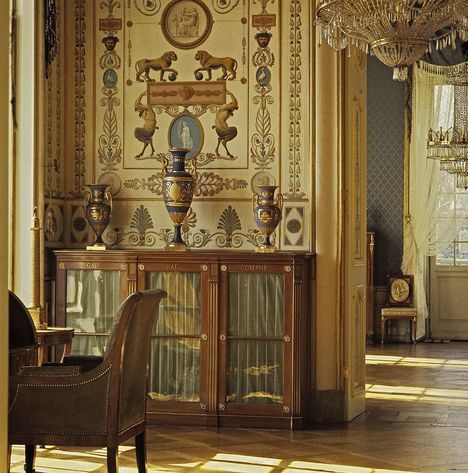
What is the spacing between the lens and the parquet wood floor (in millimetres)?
5594

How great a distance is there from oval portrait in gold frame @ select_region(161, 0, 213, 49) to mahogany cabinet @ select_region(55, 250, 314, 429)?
1565 millimetres

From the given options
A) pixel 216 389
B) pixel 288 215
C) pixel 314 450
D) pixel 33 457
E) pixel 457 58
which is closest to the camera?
pixel 33 457

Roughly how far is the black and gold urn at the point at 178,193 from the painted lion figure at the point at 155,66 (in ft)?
2.24

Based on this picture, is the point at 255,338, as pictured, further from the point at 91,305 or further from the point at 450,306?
the point at 450,306

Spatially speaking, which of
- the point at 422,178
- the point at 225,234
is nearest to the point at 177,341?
the point at 225,234

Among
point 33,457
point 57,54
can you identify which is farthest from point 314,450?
point 57,54

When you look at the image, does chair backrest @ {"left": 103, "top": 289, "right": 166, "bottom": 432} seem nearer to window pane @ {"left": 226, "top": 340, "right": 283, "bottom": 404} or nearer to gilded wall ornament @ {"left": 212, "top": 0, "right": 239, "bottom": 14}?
window pane @ {"left": 226, "top": 340, "right": 283, "bottom": 404}

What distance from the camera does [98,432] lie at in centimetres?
464

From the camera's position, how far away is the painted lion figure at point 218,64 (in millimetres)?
7406

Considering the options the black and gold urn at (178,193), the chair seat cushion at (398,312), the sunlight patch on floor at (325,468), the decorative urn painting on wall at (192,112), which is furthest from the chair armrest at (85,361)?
the chair seat cushion at (398,312)

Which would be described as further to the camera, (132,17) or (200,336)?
(132,17)

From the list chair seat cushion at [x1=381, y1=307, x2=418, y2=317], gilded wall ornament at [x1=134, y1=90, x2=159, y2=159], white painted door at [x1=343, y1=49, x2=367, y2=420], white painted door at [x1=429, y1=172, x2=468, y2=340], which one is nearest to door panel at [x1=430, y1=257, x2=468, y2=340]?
white painted door at [x1=429, y1=172, x2=468, y2=340]

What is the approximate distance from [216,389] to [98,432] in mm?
2267

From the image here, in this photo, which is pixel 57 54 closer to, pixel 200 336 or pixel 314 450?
pixel 200 336
